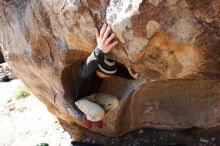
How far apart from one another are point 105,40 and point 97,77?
864 mm

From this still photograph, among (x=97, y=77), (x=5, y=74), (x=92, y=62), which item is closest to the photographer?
(x=92, y=62)

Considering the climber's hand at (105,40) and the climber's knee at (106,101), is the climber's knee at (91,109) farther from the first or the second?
the climber's hand at (105,40)

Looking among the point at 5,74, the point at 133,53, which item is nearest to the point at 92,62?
the point at 133,53

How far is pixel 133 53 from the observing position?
352 centimetres

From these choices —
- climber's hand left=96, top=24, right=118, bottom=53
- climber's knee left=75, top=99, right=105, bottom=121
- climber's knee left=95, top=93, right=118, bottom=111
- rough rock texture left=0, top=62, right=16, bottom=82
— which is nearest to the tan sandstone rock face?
climber's hand left=96, top=24, right=118, bottom=53

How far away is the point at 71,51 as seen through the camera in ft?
13.9

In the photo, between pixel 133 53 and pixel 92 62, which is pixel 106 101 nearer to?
pixel 92 62

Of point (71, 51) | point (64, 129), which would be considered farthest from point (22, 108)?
point (71, 51)

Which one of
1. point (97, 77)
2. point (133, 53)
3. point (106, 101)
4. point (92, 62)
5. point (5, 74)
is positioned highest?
point (133, 53)

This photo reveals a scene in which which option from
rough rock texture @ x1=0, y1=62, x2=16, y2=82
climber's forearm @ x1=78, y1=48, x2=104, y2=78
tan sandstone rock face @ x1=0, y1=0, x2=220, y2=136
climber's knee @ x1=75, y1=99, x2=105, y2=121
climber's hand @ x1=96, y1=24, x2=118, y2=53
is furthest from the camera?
rough rock texture @ x1=0, y1=62, x2=16, y2=82

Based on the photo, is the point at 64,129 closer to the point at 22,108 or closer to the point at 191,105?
the point at 22,108

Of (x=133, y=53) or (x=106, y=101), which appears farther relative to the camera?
(x=106, y=101)

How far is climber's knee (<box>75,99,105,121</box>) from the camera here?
4.59m

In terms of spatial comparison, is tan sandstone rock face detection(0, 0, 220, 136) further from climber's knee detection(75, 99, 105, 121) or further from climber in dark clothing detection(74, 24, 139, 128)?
climber's knee detection(75, 99, 105, 121)
